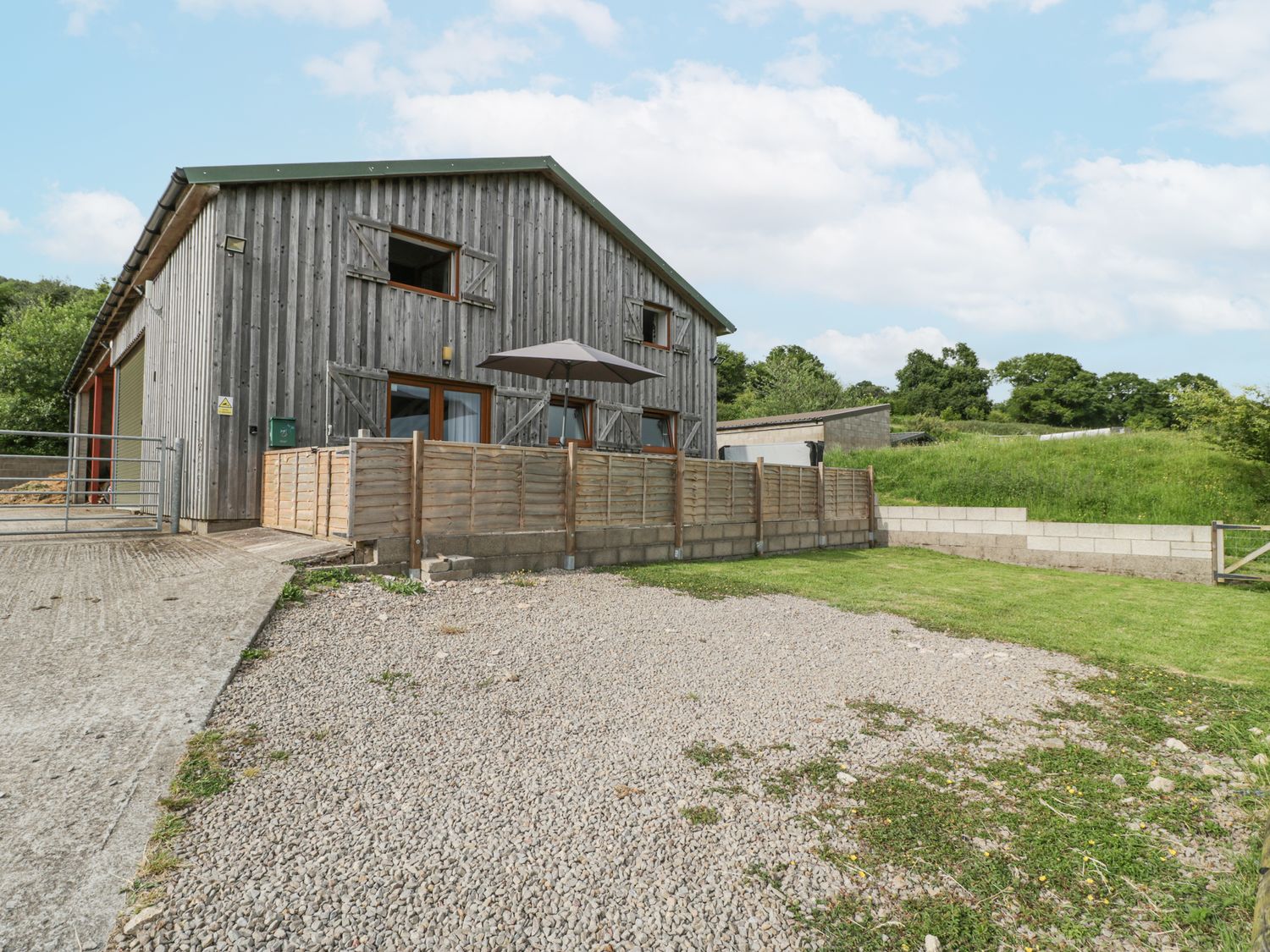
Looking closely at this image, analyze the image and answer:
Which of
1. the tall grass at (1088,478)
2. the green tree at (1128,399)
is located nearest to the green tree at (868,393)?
the green tree at (1128,399)

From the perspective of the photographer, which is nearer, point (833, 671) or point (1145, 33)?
point (833, 671)

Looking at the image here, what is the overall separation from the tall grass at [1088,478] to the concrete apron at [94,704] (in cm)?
1392

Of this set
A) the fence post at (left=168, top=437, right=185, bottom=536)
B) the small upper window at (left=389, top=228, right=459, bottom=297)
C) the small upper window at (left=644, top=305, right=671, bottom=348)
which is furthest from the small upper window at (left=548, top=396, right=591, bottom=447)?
the fence post at (left=168, top=437, right=185, bottom=536)

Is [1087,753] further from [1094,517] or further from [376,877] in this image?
[1094,517]

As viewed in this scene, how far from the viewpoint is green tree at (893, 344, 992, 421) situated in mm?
54219

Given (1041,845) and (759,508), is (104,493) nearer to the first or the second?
(759,508)

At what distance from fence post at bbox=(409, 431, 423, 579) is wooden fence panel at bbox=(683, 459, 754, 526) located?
14.2ft

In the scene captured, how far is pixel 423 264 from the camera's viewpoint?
36.2 ft

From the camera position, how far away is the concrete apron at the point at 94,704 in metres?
2.02

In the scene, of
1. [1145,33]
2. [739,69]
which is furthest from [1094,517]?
[739,69]

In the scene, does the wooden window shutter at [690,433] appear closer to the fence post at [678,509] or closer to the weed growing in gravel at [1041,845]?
the fence post at [678,509]

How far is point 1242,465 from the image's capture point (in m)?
12.5

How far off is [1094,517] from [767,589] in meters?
9.42

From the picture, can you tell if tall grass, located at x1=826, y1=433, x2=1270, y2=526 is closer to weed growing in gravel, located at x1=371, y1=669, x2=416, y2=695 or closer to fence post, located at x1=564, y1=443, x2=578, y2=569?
fence post, located at x1=564, y1=443, x2=578, y2=569
